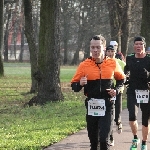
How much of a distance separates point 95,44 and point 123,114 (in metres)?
7.55

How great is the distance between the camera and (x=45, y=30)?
1595cm

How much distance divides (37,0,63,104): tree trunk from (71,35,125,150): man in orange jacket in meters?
9.52

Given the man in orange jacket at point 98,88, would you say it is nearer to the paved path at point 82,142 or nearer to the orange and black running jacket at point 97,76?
the orange and black running jacket at point 97,76

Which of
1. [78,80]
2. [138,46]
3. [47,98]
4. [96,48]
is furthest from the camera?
[47,98]

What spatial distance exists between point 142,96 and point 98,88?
2018 millimetres

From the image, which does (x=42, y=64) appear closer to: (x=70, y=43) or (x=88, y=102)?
(x=88, y=102)

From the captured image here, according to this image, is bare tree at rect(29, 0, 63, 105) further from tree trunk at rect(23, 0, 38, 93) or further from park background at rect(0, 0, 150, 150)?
tree trunk at rect(23, 0, 38, 93)

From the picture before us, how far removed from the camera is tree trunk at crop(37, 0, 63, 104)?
15.9 meters

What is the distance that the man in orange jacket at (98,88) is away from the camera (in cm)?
628

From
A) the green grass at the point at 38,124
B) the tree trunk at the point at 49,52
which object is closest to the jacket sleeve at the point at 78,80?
the green grass at the point at 38,124

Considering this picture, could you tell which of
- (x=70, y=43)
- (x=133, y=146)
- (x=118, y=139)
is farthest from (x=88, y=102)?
(x=70, y=43)

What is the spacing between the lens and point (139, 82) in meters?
8.33

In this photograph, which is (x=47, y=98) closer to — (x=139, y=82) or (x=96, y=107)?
(x=139, y=82)

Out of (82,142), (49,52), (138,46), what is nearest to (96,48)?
(138,46)
